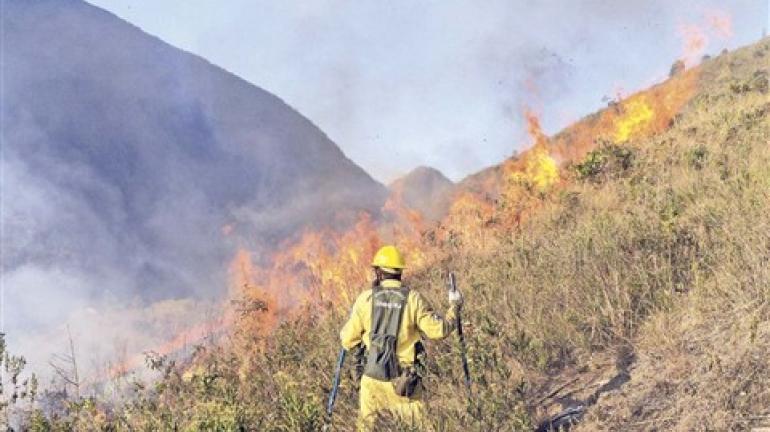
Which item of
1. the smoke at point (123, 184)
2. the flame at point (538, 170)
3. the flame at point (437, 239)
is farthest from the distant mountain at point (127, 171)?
the flame at point (538, 170)

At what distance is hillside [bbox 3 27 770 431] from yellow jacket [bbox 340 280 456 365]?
0.79 feet

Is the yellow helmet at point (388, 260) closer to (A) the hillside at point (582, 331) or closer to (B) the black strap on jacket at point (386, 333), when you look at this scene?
(B) the black strap on jacket at point (386, 333)

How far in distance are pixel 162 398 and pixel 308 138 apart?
3472 cm

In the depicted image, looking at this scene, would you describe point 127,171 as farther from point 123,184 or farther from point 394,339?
point 394,339

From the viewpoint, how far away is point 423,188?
4122 cm

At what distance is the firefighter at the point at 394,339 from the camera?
4.74m

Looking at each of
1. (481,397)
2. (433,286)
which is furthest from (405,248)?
(481,397)

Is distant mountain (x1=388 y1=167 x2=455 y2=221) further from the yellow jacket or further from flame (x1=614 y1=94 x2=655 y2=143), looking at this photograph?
the yellow jacket

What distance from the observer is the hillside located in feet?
14.4

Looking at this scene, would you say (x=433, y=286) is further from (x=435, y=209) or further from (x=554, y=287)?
(x=435, y=209)

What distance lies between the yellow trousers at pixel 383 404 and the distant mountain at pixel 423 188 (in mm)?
27708

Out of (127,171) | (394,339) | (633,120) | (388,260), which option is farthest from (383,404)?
(127,171)

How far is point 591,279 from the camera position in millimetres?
6176

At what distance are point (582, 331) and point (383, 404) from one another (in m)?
2.23
